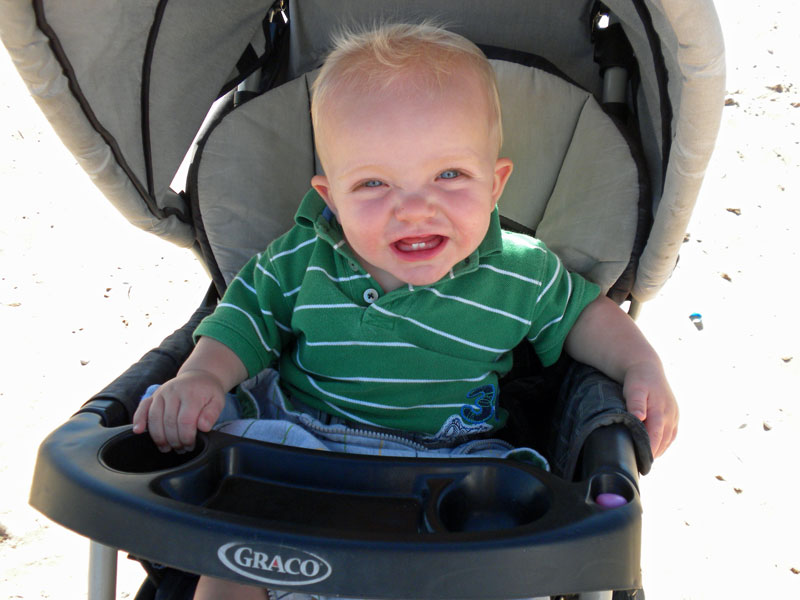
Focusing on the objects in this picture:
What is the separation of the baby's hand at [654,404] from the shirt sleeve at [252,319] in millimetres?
572

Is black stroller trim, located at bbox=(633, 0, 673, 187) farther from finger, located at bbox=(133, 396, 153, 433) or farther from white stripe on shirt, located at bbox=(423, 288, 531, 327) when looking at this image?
finger, located at bbox=(133, 396, 153, 433)

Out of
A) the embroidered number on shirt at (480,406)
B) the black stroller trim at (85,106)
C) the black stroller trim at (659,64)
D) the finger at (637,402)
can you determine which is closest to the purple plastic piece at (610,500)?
the finger at (637,402)

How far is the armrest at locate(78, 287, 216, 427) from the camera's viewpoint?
3.71 ft

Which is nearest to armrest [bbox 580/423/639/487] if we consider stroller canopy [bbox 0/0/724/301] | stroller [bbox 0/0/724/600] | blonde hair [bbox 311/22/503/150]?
stroller [bbox 0/0/724/600]

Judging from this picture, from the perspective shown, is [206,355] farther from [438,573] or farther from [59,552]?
[59,552]

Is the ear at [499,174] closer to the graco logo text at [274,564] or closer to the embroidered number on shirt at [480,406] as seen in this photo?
the embroidered number on shirt at [480,406]

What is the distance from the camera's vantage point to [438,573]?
0.82 metres

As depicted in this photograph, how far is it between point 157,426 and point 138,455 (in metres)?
0.05

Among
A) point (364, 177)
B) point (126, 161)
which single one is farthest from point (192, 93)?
point (364, 177)

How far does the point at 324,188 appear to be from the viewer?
4.32ft

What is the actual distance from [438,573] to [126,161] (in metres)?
0.90

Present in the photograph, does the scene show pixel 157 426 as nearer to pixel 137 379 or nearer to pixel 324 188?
pixel 137 379

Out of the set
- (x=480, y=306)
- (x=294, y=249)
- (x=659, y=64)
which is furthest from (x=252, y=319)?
(x=659, y=64)

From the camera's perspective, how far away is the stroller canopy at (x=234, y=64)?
3.68ft
